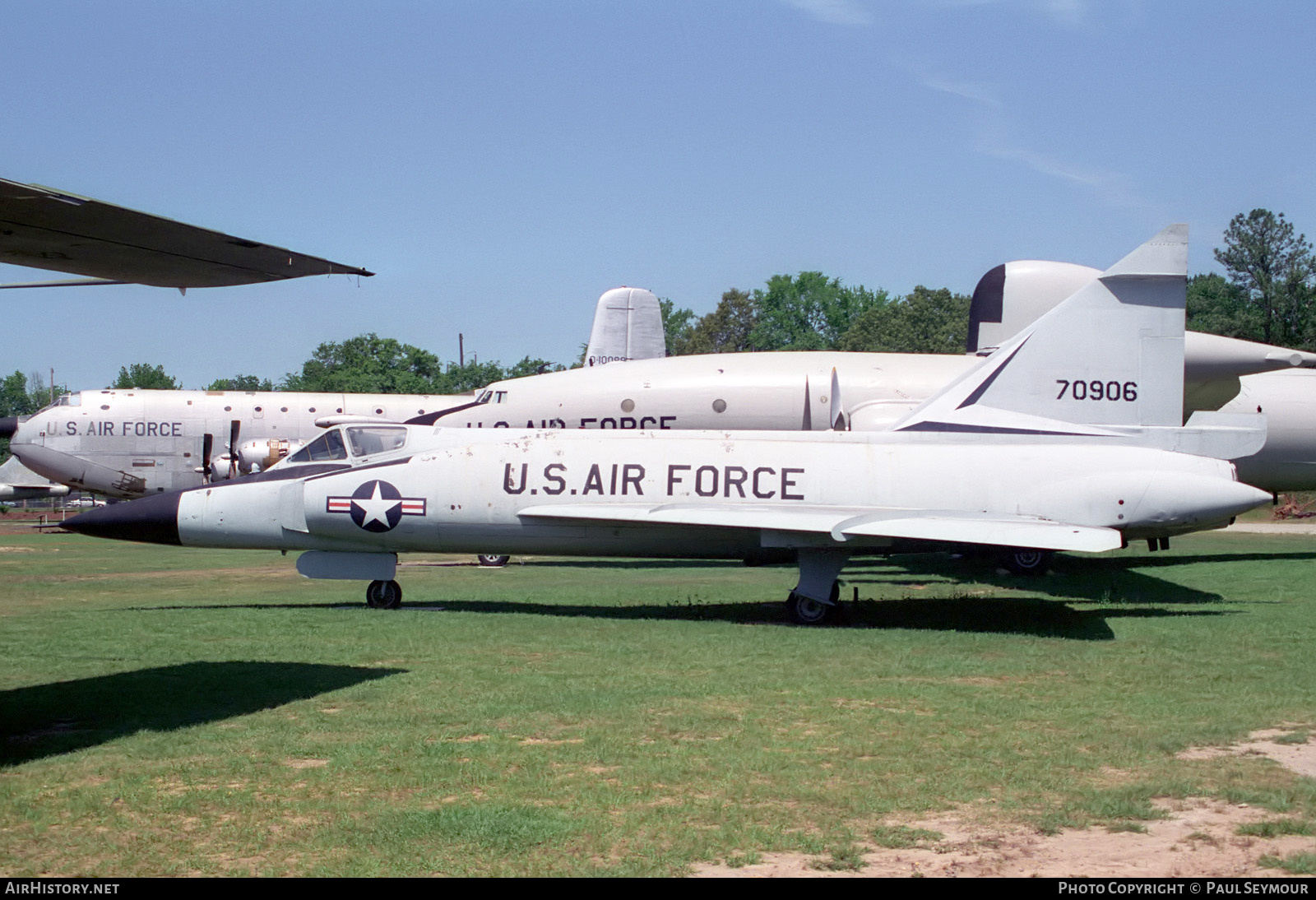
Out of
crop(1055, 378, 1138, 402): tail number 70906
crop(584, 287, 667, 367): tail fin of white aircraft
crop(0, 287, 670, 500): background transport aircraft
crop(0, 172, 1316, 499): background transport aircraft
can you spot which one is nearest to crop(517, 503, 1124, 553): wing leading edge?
crop(1055, 378, 1138, 402): tail number 70906

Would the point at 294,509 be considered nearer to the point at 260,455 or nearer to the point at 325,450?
the point at 325,450

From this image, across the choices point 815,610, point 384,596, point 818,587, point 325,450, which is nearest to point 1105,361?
point 818,587

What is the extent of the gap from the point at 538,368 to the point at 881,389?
8360 centimetres

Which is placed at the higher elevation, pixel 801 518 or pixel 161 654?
pixel 801 518

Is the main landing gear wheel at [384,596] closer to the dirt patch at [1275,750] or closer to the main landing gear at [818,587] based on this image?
the main landing gear at [818,587]

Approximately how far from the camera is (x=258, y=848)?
5.95m

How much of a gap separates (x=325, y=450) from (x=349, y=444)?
1.28 feet

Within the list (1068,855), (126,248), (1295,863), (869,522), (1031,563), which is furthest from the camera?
(1031,563)

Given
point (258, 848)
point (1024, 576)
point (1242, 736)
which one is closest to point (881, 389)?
point (1024, 576)

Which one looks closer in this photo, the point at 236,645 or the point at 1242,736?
the point at 1242,736

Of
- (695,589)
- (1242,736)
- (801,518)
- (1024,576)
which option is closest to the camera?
(1242,736)

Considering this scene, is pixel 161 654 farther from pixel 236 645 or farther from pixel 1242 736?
pixel 1242 736

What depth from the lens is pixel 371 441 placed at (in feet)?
54.1

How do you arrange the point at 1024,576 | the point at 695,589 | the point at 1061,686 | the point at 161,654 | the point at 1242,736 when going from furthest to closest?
the point at 1024,576 → the point at 695,589 → the point at 161,654 → the point at 1061,686 → the point at 1242,736
